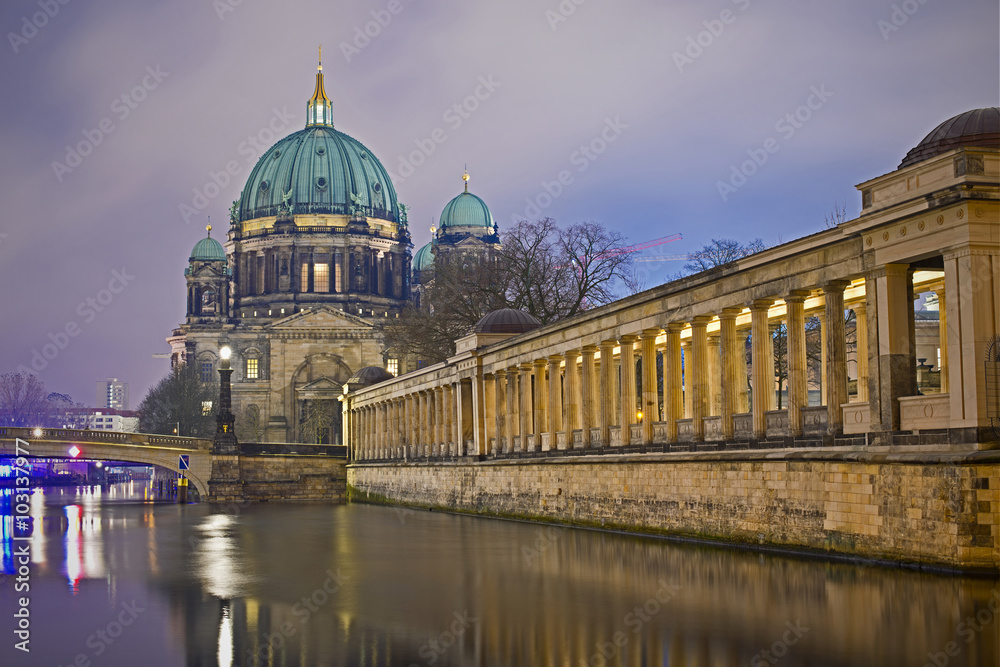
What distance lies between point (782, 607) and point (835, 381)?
32.2 ft

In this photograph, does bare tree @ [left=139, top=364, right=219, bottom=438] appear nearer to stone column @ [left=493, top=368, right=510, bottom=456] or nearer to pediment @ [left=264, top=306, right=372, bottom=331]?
pediment @ [left=264, top=306, right=372, bottom=331]

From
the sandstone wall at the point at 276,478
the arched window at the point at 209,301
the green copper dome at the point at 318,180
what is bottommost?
the sandstone wall at the point at 276,478

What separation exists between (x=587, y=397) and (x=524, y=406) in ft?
21.0

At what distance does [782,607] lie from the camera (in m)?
16.7

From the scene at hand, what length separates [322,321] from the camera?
133625 mm

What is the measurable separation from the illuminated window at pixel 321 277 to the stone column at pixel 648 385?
107 m

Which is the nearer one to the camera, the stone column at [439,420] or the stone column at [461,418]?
the stone column at [461,418]

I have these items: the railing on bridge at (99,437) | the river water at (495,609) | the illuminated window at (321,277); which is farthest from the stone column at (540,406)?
the illuminated window at (321,277)

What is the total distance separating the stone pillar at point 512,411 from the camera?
47.8 meters

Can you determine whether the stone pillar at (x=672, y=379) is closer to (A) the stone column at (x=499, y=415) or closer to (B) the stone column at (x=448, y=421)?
(A) the stone column at (x=499, y=415)

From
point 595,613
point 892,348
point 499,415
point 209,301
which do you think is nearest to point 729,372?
point 892,348

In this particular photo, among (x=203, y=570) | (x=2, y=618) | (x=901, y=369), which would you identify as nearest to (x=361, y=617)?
(x=2, y=618)

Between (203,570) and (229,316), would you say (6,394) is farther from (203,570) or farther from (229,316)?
(203,570)

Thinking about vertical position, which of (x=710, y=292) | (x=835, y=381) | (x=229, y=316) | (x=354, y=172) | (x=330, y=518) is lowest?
(x=330, y=518)
